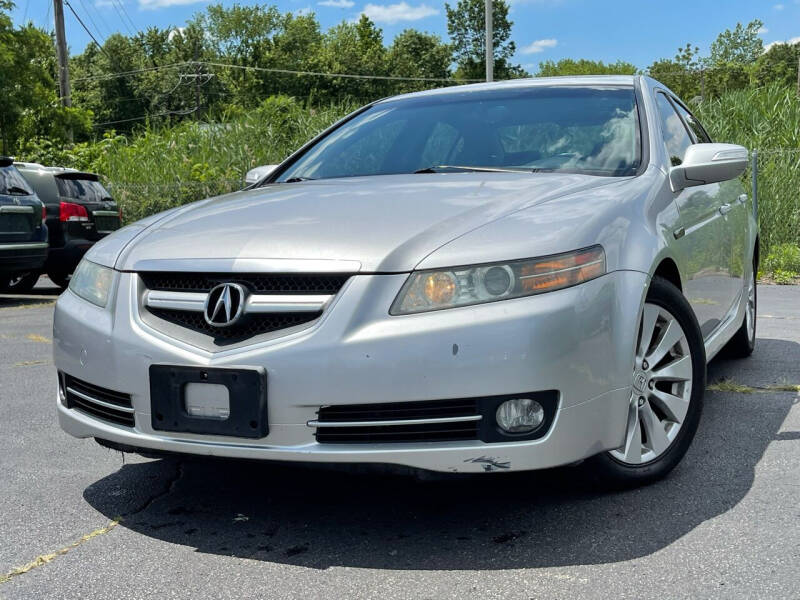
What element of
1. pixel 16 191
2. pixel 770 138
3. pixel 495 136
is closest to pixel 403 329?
pixel 495 136

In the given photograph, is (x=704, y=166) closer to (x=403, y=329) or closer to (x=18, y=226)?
(x=403, y=329)

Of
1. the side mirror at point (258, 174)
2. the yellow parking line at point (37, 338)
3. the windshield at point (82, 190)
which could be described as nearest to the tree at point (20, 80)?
the windshield at point (82, 190)

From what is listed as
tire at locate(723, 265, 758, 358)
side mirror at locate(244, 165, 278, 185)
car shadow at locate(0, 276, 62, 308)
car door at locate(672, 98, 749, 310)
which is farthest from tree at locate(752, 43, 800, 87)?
side mirror at locate(244, 165, 278, 185)

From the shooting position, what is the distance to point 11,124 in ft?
67.8

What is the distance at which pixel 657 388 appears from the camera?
352 centimetres

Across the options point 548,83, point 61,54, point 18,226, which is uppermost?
point 61,54

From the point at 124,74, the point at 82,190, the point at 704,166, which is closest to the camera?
the point at 704,166

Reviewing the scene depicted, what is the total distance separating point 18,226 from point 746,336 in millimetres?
7433

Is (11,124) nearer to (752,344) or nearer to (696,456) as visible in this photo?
(752,344)

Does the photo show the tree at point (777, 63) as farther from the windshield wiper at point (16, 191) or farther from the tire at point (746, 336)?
the tire at point (746, 336)

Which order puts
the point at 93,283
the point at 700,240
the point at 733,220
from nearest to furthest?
the point at 93,283 < the point at 700,240 < the point at 733,220

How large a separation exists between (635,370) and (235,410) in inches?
52.4

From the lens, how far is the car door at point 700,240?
12.7 feet

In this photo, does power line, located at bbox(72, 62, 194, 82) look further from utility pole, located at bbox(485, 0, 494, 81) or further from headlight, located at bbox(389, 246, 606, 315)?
headlight, located at bbox(389, 246, 606, 315)
